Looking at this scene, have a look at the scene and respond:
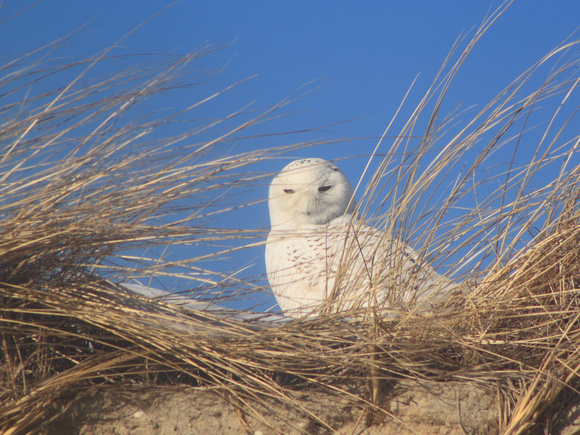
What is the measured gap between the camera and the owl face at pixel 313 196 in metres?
2.82

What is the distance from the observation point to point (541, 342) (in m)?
1.24

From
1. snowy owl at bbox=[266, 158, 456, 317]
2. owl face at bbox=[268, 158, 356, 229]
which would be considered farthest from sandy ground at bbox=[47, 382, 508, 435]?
owl face at bbox=[268, 158, 356, 229]


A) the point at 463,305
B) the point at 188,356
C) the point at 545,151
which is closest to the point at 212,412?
the point at 188,356

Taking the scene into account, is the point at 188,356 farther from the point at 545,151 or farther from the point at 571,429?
the point at 545,151

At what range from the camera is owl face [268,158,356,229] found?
282 centimetres

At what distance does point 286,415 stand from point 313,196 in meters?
1.76

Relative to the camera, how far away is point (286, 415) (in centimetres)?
118

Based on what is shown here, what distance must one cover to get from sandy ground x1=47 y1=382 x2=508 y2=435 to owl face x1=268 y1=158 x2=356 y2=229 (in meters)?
1.64

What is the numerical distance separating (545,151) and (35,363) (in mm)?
1300

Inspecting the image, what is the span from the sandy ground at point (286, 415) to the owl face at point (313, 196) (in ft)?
5.37

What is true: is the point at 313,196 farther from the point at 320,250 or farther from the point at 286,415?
the point at 286,415

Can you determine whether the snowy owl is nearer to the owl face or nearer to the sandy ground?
the owl face

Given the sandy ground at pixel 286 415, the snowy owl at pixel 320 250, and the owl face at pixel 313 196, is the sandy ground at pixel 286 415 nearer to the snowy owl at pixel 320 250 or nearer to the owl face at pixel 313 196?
the snowy owl at pixel 320 250

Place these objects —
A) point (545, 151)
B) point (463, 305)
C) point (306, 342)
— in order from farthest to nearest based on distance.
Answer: point (545, 151) < point (463, 305) < point (306, 342)
